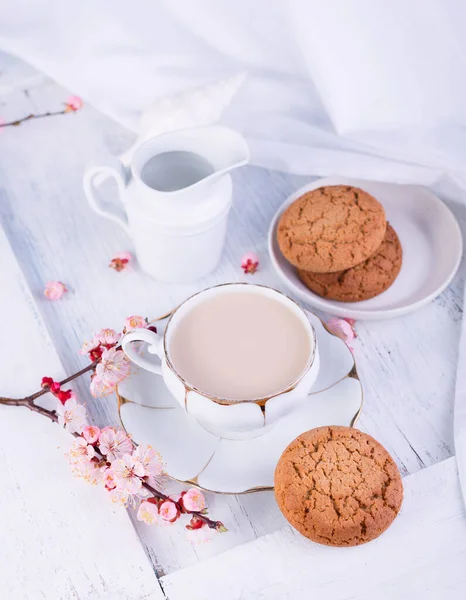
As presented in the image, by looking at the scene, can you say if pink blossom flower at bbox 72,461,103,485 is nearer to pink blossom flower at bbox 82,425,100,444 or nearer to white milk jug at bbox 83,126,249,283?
pink blossom flower at bbox 82,425,100,444

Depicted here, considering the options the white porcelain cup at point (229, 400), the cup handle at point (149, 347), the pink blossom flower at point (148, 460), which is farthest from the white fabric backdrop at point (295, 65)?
the pink blossom flower at point (148, 460)

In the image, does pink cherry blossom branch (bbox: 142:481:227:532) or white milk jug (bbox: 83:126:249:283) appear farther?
white milk jug (bbox: 83:126:249:283)

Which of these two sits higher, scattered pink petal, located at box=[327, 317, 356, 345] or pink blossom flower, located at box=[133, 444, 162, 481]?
scattered pink petal, located at box=[327, 317, 356, 345]

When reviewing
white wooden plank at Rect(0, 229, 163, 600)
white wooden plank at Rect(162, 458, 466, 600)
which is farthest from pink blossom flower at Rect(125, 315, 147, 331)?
white wooden plank at Rect(162, 458, 466, 600)

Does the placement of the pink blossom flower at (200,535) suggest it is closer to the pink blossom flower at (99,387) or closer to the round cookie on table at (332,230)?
the pink blossom flower at (99,387)

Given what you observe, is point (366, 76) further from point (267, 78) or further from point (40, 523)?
point (40, 523)

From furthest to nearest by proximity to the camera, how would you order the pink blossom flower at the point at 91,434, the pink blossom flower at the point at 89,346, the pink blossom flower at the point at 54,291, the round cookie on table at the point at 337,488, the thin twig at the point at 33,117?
the thin twig at the point at 33,117 < the pink blossom flower at the point at 54,291 < the pink blossom flower at the point at 89,346 < the pink blossom flower at the point at 91,434 < the round cookie on table at the point at 337,488

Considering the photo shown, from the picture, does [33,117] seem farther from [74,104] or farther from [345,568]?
[345,568]
